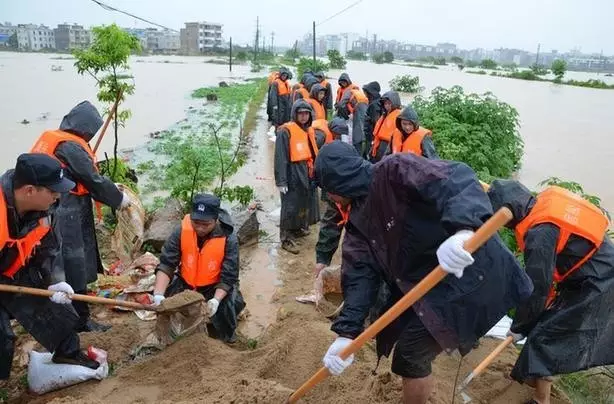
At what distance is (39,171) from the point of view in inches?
114

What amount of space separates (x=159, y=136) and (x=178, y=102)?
343 inches

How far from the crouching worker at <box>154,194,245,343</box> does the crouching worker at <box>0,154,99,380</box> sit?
Result: 0.67 meters

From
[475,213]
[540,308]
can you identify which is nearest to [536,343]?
[540,308]

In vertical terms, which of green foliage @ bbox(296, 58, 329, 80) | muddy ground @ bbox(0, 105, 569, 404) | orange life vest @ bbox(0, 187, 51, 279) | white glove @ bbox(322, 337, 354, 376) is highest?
green foliage @ bbox(296, 58, 329, 80)

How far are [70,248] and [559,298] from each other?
3.65 meters

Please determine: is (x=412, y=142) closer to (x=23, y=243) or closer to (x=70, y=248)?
(x=70, y=248)

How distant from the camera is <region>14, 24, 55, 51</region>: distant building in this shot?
79062mm

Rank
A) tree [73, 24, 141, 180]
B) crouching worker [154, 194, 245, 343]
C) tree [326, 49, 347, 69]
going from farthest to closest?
1. tree [326, 49, 347, 69]
2. tree [73, 24, 141, 180]
3. crouching worker [154, 194, 245, 343]

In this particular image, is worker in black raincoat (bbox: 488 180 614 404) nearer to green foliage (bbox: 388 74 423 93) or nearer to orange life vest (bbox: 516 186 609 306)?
orange life vest (bbox: 516 186 609 306)

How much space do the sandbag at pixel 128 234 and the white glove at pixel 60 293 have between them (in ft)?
6.47

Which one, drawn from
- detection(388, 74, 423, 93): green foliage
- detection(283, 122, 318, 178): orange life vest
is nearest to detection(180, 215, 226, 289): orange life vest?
detection(283, 122, 318, 178): orange life vest

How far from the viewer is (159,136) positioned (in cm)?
1434

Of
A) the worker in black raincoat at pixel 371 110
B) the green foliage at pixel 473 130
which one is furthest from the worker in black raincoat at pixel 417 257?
the worker in black raincoat at pixel 371 110

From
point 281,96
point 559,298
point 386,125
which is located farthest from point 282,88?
point 559,298
